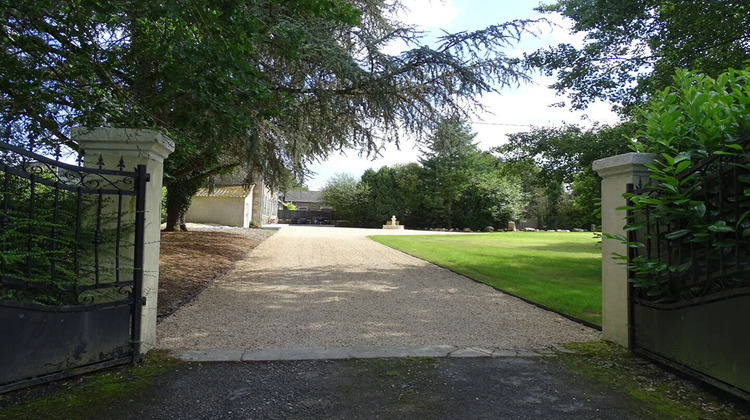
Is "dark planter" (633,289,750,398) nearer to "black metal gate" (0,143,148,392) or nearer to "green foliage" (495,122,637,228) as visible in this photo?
"black metal gate" (0,143,148,392)

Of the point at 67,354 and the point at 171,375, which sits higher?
the point at 67,354

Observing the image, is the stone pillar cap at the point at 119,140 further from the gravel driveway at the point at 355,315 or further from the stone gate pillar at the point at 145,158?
the gravel driveway at the point at 355,315

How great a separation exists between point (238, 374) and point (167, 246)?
10737 millimetres

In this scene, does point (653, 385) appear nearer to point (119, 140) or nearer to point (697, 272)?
point (697, 272)

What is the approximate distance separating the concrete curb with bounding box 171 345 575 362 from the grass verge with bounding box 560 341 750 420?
1.10 feet

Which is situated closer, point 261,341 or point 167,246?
point 261,341

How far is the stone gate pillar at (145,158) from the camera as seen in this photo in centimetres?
364

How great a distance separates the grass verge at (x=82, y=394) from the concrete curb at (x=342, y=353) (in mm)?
387

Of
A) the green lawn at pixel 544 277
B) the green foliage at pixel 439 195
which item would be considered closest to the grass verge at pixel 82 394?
the green lawn at pixel 544 277

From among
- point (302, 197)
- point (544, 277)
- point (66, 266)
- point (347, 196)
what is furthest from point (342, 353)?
point (302, 197)

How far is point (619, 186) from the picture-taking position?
4.31 metres

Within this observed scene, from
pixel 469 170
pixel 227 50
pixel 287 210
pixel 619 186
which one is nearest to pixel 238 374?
pixel 227 50

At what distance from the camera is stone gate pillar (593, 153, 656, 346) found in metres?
4.12

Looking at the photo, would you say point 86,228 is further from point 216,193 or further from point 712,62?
point 216,193
